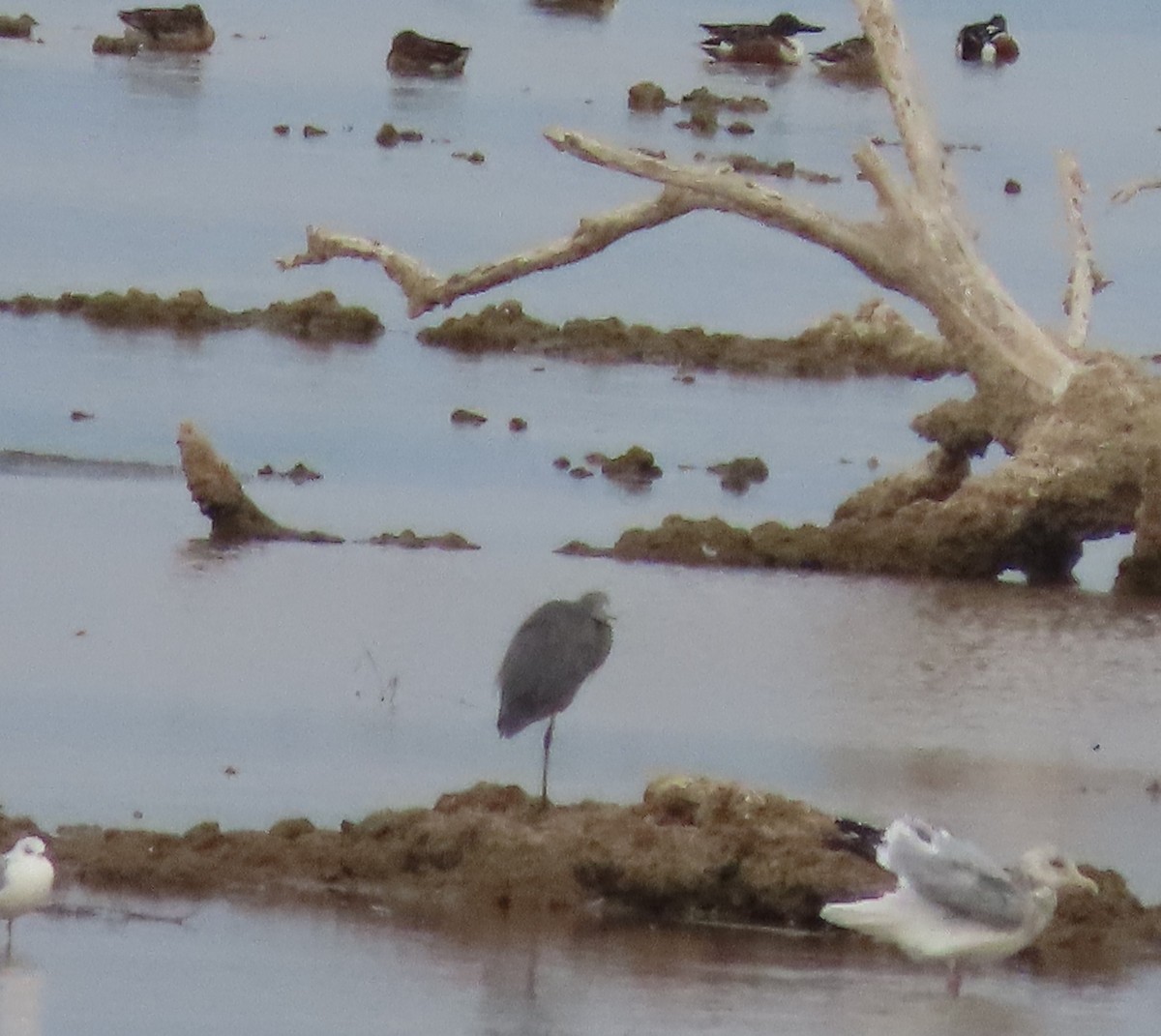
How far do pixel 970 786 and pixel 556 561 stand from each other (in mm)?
4836

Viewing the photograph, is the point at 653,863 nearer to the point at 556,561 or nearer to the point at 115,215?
the point at 556,561

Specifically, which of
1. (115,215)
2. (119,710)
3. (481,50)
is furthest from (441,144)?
(119,710)

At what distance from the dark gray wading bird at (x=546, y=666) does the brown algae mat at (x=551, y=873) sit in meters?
0.97

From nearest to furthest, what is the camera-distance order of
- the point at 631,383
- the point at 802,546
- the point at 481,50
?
the point at 802,546
the point at 631,383
the point at 481,50

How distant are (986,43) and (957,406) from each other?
41.7 metres

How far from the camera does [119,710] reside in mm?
14023

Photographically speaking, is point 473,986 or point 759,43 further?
point 759,43

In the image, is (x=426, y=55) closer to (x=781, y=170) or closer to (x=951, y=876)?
(x=781, y=170)

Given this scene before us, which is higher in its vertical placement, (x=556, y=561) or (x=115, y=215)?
(x=115, y=215)

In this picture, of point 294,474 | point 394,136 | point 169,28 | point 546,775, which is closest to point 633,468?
point 294,474

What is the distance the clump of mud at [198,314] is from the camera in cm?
2620

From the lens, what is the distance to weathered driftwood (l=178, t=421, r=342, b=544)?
1789 cm

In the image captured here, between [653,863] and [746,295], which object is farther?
[746,295]

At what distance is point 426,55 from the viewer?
50.8 meters
